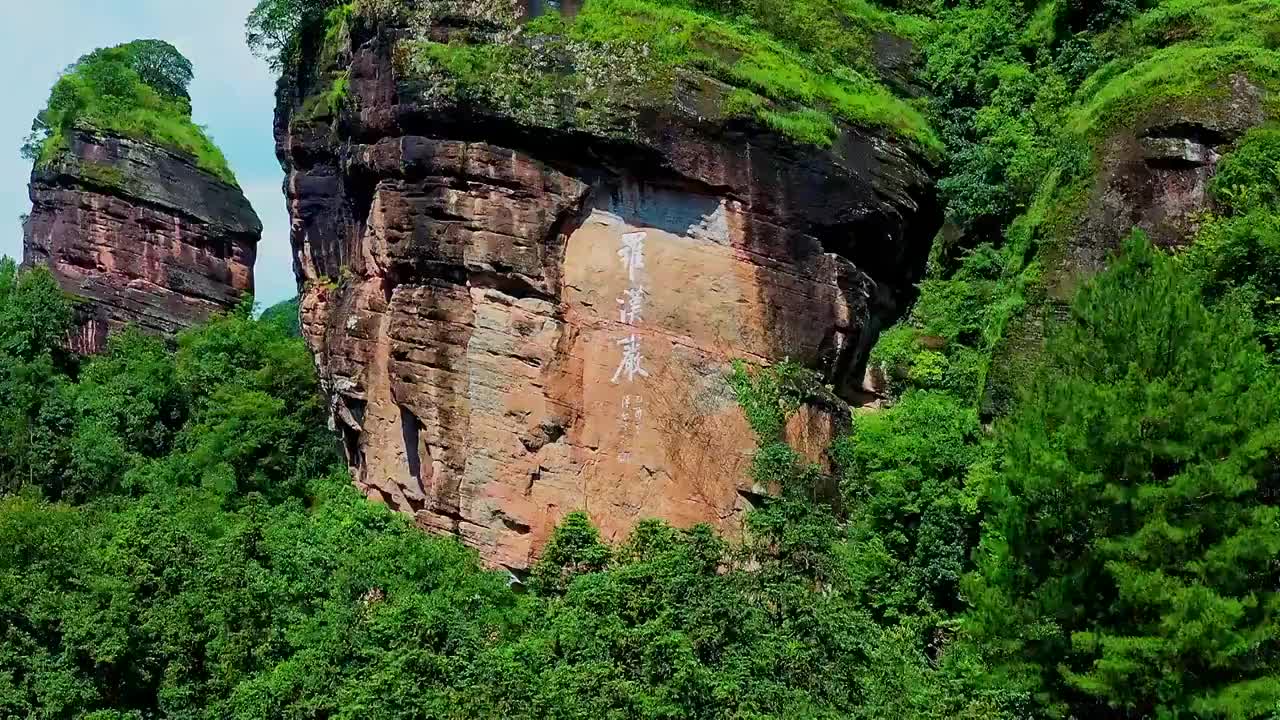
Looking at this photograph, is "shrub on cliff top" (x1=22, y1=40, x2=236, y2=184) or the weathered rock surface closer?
the weathered rock surface

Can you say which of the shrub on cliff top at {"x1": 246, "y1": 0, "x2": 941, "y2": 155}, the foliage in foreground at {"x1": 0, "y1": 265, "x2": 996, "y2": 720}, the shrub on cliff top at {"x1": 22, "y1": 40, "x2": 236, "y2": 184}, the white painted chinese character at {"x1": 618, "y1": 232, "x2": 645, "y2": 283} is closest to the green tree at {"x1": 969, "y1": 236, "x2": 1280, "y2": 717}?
the foliage in foreground at {"x1": 0, "y1": 265, "x2": 996, "y2": 720}

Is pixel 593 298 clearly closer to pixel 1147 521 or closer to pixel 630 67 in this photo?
pixel 630 67

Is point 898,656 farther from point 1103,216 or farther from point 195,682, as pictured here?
point 195,682

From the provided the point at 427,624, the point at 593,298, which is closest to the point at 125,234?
the point at 593,298

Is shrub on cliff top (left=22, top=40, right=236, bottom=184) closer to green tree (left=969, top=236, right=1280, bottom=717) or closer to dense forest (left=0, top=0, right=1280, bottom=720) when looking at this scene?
dense forest (left=0, top=0, right=1280, bottom=720)

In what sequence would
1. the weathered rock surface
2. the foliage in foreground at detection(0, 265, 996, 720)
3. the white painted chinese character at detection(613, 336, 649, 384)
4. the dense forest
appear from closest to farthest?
1. the dense forest
2. the foliage in foreground at detection(0, 265, 996, 720)
3. the weathered rock surface
4. the white painted chinese character at detection(613, 336, 649, 384)

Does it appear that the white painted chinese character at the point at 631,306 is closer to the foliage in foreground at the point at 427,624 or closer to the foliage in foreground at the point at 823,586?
the foliage in foreground at the point at 823,586

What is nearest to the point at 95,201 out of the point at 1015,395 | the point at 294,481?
the point at 294,481

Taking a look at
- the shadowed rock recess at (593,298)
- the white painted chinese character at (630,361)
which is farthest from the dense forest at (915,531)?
the white painted chinese character at (630,361)
